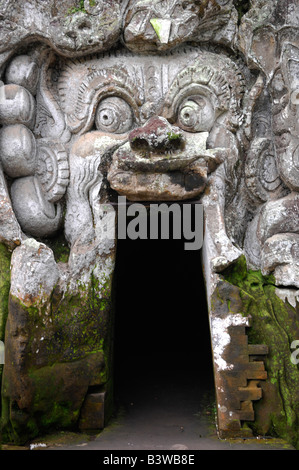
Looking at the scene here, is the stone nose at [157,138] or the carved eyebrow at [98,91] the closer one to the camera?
the stone nose at [157,138]

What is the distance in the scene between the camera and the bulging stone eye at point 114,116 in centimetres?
440

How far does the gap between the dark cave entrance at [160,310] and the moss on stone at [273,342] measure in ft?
4.90

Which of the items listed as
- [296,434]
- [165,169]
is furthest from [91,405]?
[165,169]

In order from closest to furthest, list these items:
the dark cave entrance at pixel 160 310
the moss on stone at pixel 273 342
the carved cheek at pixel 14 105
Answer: the moss on stone at pixel 273 342 < the carved cheek at pixel 14 105 < the dark cave entrance at pixel 160 310

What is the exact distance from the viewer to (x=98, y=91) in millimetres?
4395

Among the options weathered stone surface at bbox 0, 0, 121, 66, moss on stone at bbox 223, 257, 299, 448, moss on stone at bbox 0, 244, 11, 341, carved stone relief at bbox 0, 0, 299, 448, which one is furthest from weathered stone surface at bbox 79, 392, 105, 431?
weathered stone surface at bbox 0, 0, 121, 66

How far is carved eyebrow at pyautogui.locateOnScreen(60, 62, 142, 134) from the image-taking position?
14.3 ft

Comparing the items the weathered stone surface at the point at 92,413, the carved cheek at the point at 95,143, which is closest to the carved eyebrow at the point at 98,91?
the carved cheek at the point at 95,143

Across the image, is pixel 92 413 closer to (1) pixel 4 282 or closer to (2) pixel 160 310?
(1) pixel 4 282

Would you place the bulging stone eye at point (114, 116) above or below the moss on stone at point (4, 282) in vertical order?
above

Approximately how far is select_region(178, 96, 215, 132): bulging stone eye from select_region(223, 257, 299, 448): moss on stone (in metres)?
1.12

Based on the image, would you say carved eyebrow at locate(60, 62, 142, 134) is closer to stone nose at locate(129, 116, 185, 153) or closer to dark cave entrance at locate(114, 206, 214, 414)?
stone nose at locate(129, 116, 185, 153)

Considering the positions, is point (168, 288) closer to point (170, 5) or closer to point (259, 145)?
point (259, 145)

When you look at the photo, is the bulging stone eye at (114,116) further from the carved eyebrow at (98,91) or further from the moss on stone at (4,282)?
the moss on stone at (4,282)
